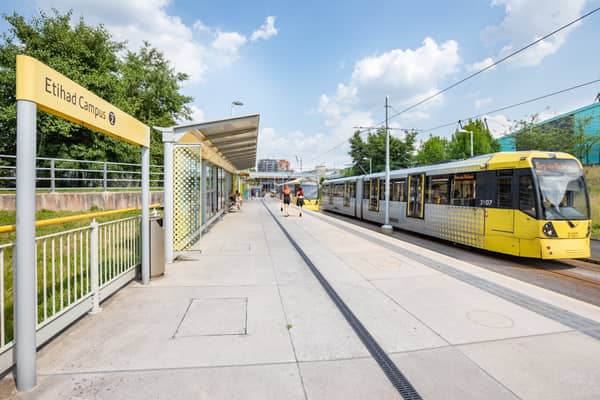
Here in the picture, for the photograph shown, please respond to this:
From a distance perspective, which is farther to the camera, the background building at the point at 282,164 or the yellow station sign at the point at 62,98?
the background building at the point at 282,164

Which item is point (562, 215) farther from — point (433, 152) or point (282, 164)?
point (282, 164)

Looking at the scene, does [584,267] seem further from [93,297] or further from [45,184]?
[45,184]

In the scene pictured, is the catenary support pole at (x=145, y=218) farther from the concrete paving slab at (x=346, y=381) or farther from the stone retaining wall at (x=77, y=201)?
the stone retaining wall at (x=77, y=201)

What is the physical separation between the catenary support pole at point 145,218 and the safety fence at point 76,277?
0.28m

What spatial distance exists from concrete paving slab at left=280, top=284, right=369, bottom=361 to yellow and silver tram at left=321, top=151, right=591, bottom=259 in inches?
214

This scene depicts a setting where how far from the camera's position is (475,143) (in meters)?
36.4

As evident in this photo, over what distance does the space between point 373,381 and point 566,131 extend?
1362 inches

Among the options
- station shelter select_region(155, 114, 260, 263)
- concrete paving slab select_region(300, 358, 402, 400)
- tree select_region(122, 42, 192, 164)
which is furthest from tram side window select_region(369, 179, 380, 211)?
tree select_region(122, 42, 192, 164)

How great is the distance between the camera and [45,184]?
13227mm

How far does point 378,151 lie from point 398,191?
39.8 meters

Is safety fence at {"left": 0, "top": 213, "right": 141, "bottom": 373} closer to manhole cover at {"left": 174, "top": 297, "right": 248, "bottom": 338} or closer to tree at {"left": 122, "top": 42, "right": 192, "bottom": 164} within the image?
manhole cover at {"left": 174, "top": 297, "right": 248, "bottom": 338}

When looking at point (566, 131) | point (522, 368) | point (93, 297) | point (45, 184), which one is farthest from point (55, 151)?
point (566, 131)

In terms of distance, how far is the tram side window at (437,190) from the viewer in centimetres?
1025

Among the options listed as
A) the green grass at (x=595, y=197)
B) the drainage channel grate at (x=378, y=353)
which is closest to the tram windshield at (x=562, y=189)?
the drainage channel grate at (x=378, y=353)
